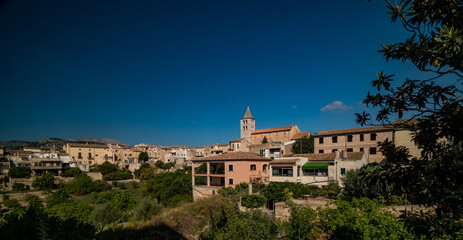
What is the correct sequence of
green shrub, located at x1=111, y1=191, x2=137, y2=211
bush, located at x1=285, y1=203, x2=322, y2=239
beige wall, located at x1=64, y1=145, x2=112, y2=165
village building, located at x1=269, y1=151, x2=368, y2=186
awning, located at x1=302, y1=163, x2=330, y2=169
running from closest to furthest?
1. bush, located at x1=285, y1=203, x2=322, y2=239
2. village building, located at x1=269, y1=151, x2=368, y2=186
3. awning, located at x1=302, y1=163, x2=330, y2=169
4. green shrub, located at x1=111, y1=191, x2=137, y2=211
5. beige wall, located at x1=64, y1=145, x2=112, y2=165

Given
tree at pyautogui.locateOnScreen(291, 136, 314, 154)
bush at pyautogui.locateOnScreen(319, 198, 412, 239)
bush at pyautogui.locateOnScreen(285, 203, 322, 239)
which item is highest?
tree at pyautogui.locateOnScreen(291, 136, 314, 154)

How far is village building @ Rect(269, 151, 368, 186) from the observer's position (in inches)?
944

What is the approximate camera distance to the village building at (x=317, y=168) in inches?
944

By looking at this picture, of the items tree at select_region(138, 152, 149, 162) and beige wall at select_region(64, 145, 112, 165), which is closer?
beige wall at select_region(64, 145, 112, 165)

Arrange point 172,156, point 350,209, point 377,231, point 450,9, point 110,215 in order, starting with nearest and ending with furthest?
point 450,9 → point 377,231 → point 350,209 → point 110,215 → point 172,156

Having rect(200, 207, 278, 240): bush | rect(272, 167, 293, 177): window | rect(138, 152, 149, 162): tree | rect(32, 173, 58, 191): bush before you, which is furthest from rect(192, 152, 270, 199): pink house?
rect(138, 152, 149, 162): tree

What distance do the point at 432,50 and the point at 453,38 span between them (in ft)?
0.82

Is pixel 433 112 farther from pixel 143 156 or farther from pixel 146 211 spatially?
pixel 143 156

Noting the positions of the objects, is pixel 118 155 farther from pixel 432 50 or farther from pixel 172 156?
pixel 432 50

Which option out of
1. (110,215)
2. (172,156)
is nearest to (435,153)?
(110,215)

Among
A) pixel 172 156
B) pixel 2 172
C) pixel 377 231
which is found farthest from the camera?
pixel 172 156

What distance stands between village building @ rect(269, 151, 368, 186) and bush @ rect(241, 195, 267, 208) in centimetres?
613

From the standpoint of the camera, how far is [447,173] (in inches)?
109

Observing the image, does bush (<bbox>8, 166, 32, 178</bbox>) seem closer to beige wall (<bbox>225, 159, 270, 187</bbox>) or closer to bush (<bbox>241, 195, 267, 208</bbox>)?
beige wall (<bbox>225, 159, 270, 187</bbox>)
